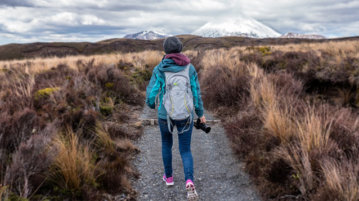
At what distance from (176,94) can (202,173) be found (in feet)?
5.21

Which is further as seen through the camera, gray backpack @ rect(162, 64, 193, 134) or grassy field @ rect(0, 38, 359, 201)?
gray backpack @ rect(162, 64, 193, 134)

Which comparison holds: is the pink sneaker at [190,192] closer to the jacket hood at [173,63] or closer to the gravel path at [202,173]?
the gravel path at [202,173]

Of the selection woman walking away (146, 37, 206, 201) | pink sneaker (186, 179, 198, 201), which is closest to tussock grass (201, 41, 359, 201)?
pink sneaker (186, 179, 198, 201)

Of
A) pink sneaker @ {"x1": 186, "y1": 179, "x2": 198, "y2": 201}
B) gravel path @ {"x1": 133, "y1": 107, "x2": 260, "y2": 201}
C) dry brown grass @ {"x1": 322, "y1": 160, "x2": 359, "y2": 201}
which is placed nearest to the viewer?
dry brown grass @ {"x1": 322, "y1": 160, "x2": 359, "y2": 201}

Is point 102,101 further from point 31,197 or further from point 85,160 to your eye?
point 31,197

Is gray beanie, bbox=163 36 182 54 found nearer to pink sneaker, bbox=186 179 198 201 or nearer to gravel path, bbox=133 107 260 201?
pink sneaker, bbox=186 179 198 201

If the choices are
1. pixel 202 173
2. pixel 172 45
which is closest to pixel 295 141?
pixel 202 173

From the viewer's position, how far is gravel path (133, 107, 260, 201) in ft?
10.8

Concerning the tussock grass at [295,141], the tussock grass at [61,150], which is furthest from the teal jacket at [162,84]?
the tussock grass at [295,141]

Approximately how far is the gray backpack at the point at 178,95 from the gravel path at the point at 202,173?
3.73ft

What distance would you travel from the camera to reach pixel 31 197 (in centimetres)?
256

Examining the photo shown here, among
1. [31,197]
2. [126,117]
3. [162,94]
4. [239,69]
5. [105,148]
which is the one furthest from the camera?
[239,69]

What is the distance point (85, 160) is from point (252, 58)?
957cm

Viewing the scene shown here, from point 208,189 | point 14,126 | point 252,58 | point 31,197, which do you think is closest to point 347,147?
point 208,189
